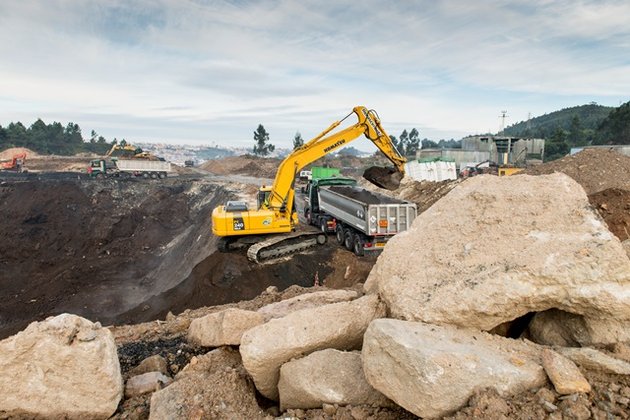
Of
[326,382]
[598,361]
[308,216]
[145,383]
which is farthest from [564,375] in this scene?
[308,216]

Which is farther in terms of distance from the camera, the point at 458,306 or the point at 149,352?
the point at 149,352

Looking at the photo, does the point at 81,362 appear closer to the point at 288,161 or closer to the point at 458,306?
the point at 458,306

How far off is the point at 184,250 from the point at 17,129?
71.3m

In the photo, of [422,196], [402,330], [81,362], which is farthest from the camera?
[422,196]

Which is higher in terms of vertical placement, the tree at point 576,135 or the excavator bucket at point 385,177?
the tree at point 576,135

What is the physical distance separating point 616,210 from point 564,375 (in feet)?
30.3

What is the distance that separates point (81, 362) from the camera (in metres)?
3.74

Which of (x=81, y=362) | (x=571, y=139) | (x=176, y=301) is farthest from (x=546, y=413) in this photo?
(x=571, y=139)

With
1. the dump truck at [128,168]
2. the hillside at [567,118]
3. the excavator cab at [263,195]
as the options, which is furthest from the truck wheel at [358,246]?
the hillside at [567,118]

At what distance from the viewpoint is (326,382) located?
11.4 feet

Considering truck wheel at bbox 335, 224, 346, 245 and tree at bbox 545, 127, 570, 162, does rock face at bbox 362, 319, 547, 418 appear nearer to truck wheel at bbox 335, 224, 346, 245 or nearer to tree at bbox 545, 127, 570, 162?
truck wheel at bbox 335, 224, 346, 245

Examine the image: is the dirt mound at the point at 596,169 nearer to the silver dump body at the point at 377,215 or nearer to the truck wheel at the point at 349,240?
the silver dump body at the point at 377,215

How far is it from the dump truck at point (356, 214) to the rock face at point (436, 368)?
9837 millimetres

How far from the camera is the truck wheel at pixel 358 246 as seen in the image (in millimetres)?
13828
